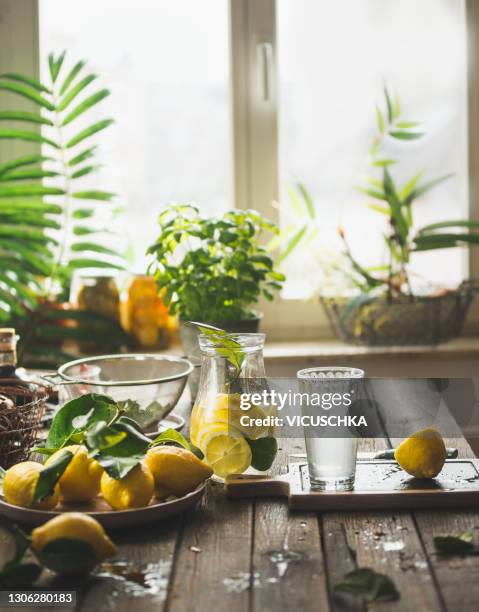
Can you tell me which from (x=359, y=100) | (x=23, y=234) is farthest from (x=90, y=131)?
(x=359, y=100)

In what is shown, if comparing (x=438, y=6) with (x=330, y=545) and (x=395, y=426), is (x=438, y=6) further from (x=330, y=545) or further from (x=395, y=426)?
(x=330, y=545)

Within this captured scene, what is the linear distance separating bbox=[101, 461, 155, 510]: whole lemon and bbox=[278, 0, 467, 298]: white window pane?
5.63 ft

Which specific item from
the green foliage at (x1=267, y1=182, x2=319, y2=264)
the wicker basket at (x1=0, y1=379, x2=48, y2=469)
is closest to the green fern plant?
the green foliage at (x1=267, y1=182, x2=319, y2=264)

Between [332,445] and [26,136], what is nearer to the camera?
[332,445]

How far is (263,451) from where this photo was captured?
3.60 feet

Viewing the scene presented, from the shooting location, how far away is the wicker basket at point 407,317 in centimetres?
236

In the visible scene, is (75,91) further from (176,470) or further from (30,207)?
(176,470)

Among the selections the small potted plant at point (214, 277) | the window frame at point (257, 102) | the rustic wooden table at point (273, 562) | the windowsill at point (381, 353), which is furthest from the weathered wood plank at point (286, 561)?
the window frame at point (257, 102)

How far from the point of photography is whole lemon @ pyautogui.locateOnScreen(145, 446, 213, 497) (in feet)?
3.29

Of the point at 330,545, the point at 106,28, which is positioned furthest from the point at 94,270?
the point at 330,545

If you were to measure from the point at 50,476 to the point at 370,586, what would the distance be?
0.35m

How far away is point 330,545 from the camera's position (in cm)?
92

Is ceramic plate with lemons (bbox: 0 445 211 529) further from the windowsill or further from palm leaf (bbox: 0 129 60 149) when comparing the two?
palm leaf (bbox: 0 129 60 149)

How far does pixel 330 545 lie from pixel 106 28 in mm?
2084
